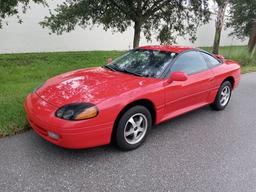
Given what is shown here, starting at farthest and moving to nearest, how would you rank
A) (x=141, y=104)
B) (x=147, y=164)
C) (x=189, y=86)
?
(x=189, y=86) → (x=141, y=104) → (x=147, y=164)

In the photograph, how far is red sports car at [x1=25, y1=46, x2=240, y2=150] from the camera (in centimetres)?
318

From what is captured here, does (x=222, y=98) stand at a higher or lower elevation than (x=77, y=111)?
lower

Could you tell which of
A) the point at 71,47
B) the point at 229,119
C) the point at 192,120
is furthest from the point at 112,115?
the point at 71,47

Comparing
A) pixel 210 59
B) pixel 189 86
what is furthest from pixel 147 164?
pixel 210 59

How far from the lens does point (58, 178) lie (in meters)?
2.95

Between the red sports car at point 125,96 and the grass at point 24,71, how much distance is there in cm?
75

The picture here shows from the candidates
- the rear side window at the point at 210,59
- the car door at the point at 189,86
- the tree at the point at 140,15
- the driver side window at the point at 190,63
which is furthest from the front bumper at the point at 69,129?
the tree at the point at 140,15

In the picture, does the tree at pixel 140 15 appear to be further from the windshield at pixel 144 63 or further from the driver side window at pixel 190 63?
the driver side window at pixel 190 63

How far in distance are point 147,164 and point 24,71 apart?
6.32 metres

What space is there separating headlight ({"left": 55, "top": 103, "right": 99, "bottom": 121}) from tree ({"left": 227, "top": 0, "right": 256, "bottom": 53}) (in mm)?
13346

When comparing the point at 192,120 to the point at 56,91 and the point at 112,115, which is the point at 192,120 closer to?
the point at 112,115

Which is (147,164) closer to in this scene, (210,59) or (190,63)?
(190,63)

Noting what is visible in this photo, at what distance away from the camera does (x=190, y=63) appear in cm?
460

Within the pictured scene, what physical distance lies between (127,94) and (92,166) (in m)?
0.99
